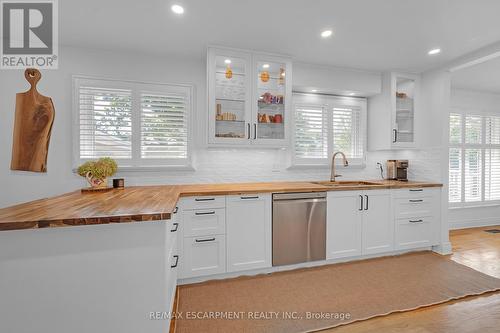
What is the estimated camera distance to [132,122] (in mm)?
2854

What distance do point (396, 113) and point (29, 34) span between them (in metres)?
4.52

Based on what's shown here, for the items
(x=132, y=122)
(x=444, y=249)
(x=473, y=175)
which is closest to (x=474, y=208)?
(x=473, y=175)

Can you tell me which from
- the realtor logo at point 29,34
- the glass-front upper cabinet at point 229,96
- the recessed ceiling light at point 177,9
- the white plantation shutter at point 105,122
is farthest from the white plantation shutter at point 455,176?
the realtor logo at point 29,34

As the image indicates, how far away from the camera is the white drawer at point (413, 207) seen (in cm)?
316

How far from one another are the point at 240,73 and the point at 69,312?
261cm

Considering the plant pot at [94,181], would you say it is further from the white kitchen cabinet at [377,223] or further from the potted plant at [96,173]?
the white kitchen cabinet at [377,223]

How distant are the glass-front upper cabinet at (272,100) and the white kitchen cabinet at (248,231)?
0.80m

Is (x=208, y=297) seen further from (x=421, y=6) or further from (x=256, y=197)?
(x=421, y=6)

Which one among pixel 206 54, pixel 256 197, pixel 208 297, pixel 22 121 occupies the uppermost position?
pixel 206 54

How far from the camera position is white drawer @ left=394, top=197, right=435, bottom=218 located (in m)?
3.16

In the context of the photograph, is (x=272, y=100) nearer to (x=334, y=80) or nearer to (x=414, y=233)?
(x=334, y=80)

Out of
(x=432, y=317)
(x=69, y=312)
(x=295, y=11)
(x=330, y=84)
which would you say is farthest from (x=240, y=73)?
(x=432, y=317)

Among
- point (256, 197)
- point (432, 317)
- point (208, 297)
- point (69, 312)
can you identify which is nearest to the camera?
point (69, 312)

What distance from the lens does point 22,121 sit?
1.68 m
